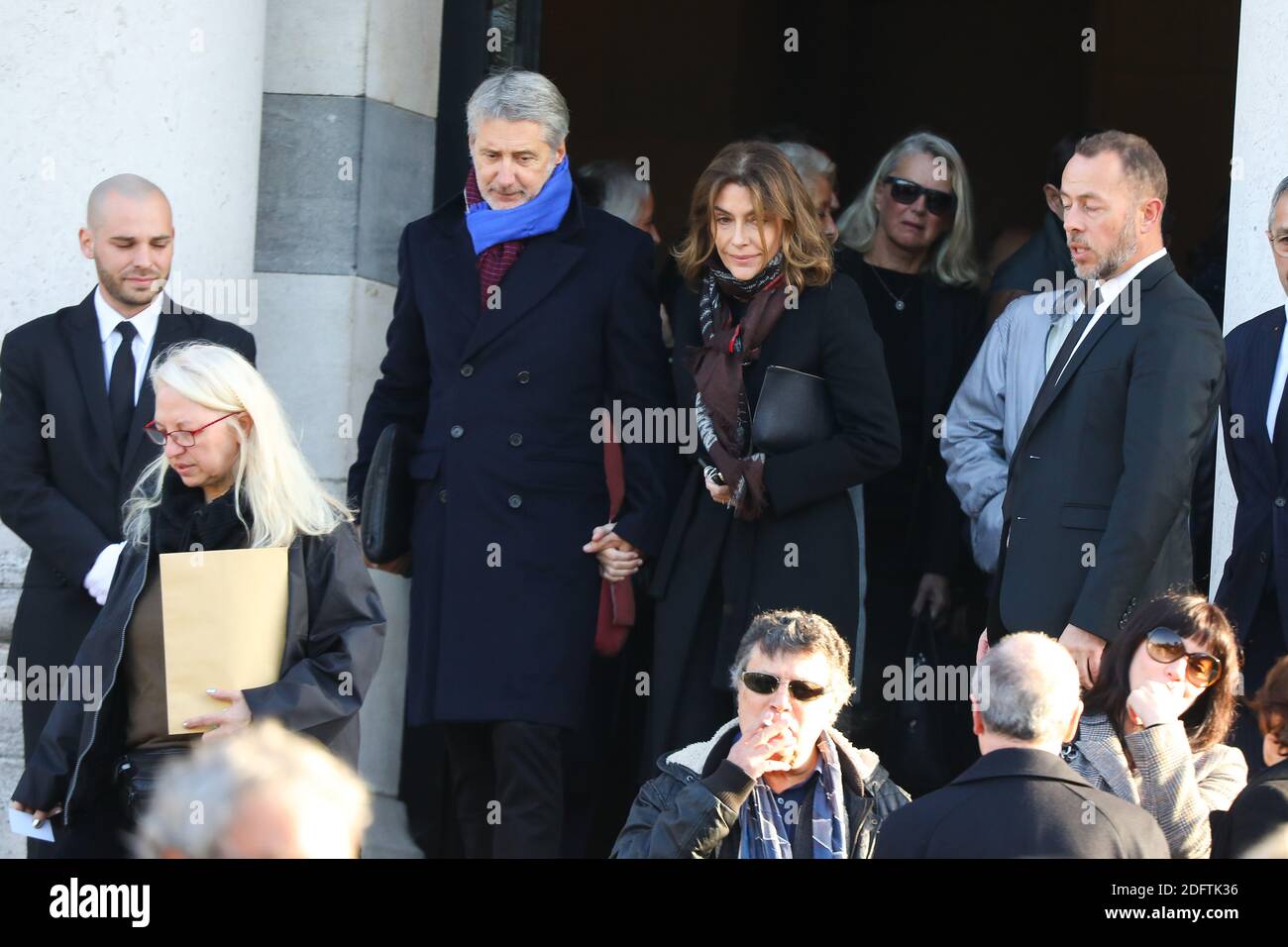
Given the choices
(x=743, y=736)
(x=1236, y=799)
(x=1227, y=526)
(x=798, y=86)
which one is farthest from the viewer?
(x=798, y=86)

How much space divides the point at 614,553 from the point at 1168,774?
177 cm

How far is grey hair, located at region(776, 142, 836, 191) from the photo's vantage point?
6715 millimetres

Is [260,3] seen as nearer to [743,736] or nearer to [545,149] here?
[545,149]

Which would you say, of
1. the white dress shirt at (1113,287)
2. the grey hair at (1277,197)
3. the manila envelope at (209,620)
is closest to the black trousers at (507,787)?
the manila envelope at (209,620)

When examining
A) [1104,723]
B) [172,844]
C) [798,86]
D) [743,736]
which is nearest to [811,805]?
[743,736]

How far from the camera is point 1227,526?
231 inches

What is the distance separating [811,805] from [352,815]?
190 cm

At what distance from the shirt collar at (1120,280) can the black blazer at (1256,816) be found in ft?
4.51

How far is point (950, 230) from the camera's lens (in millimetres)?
6676

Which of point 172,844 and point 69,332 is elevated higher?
point 69,332

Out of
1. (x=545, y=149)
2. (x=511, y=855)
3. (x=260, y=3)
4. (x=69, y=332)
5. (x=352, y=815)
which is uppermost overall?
(x=260, y=3)

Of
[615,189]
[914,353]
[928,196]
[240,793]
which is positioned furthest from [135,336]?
[240,793]

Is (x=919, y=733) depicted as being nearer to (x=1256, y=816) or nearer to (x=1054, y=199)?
(x=1054, y=199)

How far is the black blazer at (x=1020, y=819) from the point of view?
3936mm
